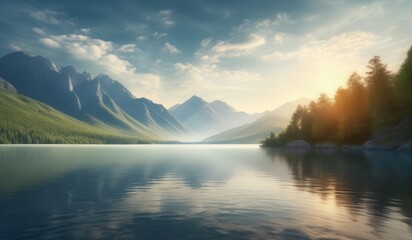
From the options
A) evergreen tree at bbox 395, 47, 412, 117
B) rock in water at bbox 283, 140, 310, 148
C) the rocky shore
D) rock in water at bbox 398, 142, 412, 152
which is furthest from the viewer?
rock in water at bbox 283, 140, 310, 148

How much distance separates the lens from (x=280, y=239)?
1622 cm

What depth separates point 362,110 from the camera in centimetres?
14162

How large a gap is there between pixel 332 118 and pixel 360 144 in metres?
21.3

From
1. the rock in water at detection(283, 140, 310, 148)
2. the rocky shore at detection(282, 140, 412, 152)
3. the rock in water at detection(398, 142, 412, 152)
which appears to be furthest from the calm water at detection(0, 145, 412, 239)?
the rock in water at detection(283, 140, 310, 148)

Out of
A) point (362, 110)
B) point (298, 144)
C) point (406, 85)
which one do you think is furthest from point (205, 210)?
point (298, 144)

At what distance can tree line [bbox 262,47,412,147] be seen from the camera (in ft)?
378

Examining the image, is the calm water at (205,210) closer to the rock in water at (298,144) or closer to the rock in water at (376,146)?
the rock in water at (376,146)

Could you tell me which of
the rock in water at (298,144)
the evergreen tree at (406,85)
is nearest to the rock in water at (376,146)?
the evergreen tree at (406,85)

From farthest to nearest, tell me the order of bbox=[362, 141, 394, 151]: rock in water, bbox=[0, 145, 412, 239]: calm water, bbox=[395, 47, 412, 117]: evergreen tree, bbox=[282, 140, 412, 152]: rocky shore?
bbox=[362, 141, 394, 151]: rock in water → bbox=[395, 47, 412, 117]: evergreen tree → bbox=[282, 140, 412, 152]: rocky shore → bbox=[0, 145, 412, 239]: calm water

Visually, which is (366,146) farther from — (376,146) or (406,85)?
(406,85)

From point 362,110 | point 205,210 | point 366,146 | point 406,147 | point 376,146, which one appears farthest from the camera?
point 362,110

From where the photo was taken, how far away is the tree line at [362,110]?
378 ft

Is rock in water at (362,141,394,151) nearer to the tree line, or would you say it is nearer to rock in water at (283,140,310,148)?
the tree line

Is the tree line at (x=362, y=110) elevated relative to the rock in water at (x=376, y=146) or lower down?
elevated
